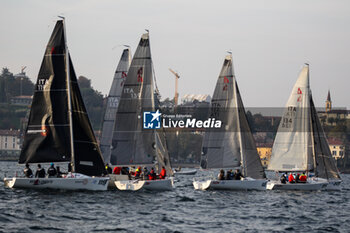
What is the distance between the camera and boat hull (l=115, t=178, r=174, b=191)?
4131 centimetres

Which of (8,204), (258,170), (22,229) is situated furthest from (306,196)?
(22,229)

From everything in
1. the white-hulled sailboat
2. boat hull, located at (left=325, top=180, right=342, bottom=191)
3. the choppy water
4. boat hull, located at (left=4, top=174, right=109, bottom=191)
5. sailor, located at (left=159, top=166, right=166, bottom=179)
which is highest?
the white-hulled sailboat

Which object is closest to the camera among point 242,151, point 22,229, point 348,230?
point 22,229

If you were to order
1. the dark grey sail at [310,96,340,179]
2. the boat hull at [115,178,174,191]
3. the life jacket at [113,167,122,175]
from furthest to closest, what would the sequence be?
the dark grey sail at [310,96,340,179] < the life jacket at [113,167,122,175] < the boat hull at [115,178,174,191]

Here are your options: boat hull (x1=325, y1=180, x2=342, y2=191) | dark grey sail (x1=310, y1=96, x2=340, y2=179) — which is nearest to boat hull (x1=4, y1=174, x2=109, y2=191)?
dark grey sail (x1=310, y1=96, x2=340, y2=179)

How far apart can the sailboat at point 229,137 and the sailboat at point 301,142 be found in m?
4.08

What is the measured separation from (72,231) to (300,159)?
27.1 meters

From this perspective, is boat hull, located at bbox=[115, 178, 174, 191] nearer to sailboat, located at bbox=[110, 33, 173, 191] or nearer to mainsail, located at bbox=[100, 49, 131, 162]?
sailboat, located at bbox=[110, 33, 173, 191]

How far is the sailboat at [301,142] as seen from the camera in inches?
1983

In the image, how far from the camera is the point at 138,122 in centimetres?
4453

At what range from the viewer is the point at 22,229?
26391 millimetres

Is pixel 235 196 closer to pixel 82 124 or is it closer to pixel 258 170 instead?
pixel 258 170

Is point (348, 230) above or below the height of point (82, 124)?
below

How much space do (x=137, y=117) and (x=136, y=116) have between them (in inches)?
3.8
